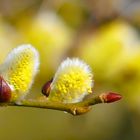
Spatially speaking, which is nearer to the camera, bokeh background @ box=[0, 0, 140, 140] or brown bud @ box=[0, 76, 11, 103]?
brown bud @ box=[0, 76, 11, 103]

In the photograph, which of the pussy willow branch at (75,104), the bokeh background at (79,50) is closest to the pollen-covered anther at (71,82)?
the pussy willow branch at (75,104)

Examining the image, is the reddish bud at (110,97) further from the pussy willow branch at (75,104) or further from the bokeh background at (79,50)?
the bokeh background at (79,50)

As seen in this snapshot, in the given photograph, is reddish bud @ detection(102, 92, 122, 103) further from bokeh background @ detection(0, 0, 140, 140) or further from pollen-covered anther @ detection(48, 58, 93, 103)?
bokeh background @ detection(0, 0, 140, 140)

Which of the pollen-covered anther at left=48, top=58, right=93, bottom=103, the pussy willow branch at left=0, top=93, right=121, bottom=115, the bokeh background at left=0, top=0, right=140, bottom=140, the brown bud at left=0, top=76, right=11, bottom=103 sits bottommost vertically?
the pussy willow branch at left=0, top=93, right=121, bottom=115

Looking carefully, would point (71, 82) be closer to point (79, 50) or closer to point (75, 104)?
point (75, 104)

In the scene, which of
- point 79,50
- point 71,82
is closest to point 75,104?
point 71,82

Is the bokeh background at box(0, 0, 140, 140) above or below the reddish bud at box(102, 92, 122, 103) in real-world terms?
above

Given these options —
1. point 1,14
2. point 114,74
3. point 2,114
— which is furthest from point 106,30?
point 2,114

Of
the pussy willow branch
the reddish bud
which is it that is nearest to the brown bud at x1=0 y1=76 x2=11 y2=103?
the pussy willow branch

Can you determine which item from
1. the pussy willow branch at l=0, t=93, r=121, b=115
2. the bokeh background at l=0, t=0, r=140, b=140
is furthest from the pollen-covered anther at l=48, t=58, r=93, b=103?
the bokeh background at l=0, t=0, r=140, b=140
